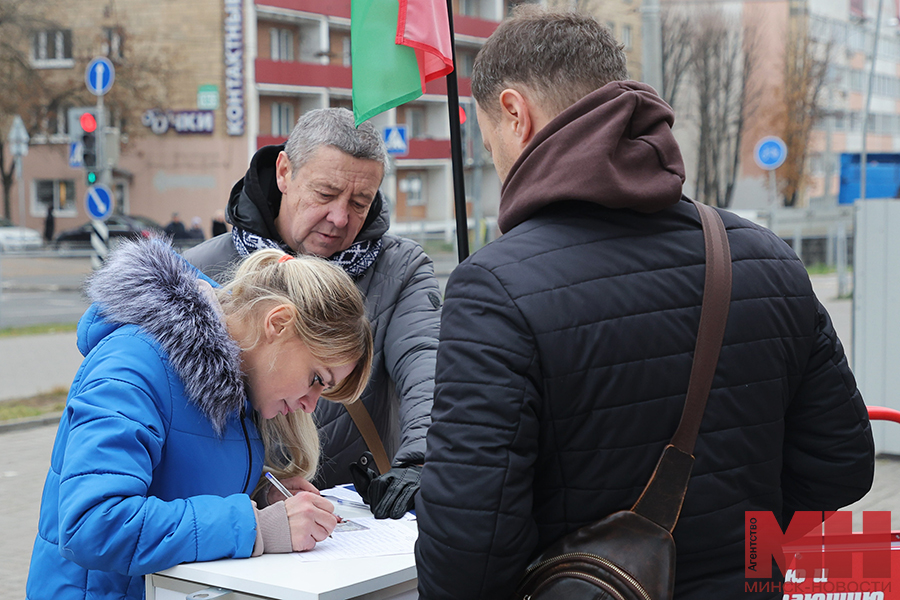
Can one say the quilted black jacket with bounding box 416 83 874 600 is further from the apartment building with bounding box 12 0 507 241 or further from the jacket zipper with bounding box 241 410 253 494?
the apartment building with bounding box 12 0 507 241

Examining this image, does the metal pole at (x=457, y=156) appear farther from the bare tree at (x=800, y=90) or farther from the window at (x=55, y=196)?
the window at (x=55, y=196)

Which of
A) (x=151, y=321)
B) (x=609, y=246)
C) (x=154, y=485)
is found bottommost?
(x=154, y=485)

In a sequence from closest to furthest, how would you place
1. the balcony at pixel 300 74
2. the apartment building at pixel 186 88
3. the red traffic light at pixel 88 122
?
the red traffic light at pixel 88 122, the apartment building at pixel 186 88, the balcony at pixel 300 74

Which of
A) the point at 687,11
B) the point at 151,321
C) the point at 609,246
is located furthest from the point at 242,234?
the point at 687,11

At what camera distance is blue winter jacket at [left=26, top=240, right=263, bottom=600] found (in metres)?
1.79

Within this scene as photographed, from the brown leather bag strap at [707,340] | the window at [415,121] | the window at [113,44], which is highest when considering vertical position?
the window at [113,44]

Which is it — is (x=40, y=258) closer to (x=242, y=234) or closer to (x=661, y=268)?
(x=242, y=234)

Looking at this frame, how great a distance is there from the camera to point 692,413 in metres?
1.61

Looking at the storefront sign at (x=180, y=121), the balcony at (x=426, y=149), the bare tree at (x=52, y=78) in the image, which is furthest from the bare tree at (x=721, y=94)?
the bare tree at (x=52, y=78)

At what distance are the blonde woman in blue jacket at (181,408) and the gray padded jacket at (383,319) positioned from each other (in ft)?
1.84

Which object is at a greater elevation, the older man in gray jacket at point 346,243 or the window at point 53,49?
the window at point 53,49

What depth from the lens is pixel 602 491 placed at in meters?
1.61

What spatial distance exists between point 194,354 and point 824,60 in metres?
36.6

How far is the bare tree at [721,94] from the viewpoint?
120ft
